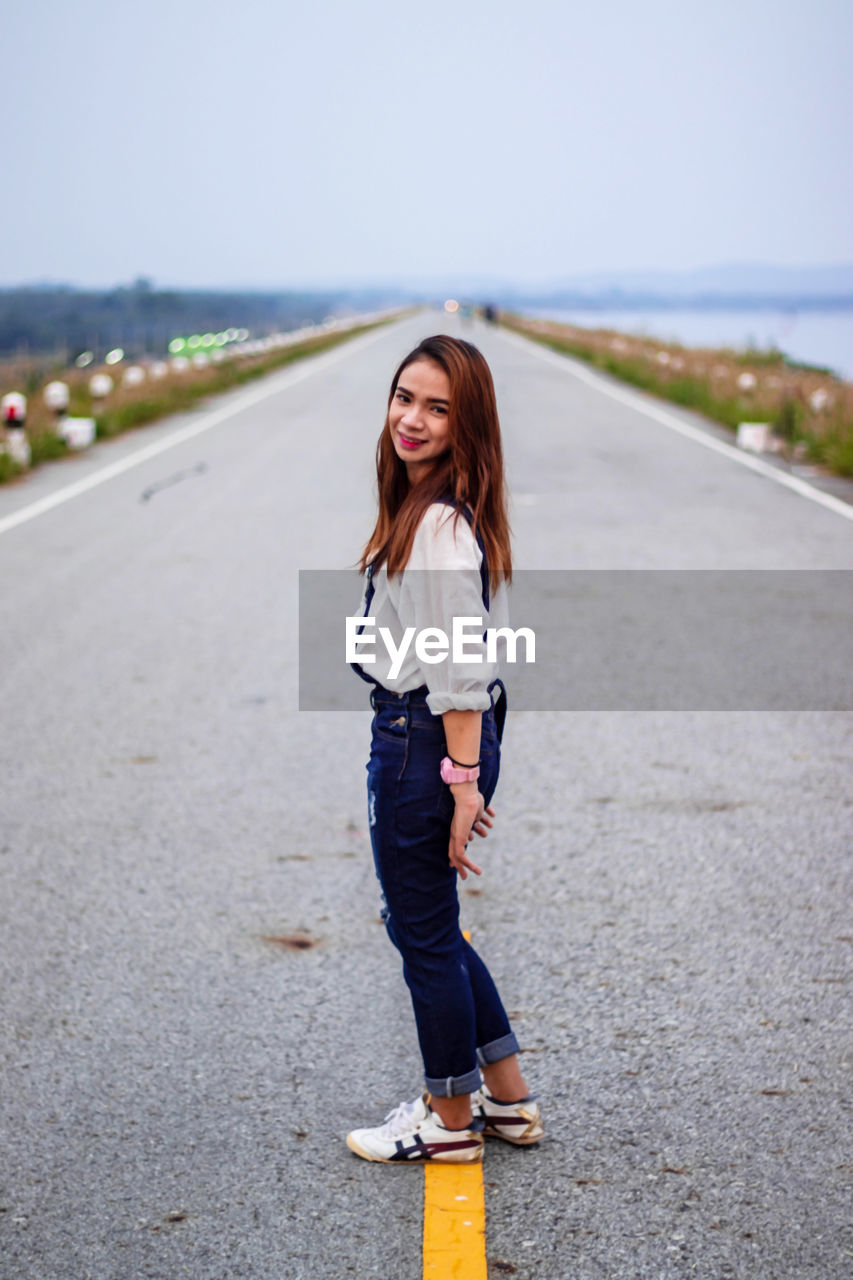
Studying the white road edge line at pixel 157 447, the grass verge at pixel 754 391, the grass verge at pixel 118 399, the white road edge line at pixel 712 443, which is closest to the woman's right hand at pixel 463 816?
the white road edge line at pixel 157 447

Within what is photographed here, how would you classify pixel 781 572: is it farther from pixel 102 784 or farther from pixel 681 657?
pixel 102 784

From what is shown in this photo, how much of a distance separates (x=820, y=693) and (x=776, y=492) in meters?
6.02

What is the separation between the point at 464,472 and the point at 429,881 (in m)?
0.83

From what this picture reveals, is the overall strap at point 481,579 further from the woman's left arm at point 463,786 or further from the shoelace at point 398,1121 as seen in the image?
the shoelace at point 398,1121

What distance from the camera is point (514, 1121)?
2914mm

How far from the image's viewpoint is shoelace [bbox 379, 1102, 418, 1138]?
2.87 metres

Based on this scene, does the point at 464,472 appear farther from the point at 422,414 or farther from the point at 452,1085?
the point at 452,1085

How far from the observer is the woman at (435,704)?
2.46m

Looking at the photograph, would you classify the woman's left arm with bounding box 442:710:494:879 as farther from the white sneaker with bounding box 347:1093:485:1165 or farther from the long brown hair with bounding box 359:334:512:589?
the white sneaker with bounding box 347:1093:485:1165

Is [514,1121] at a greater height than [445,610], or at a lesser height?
lesser

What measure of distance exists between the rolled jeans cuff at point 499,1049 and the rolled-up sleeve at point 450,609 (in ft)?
2.90

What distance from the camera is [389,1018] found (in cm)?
343

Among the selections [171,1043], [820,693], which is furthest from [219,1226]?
[820,693]

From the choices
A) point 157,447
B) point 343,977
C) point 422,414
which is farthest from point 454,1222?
point 157,447
